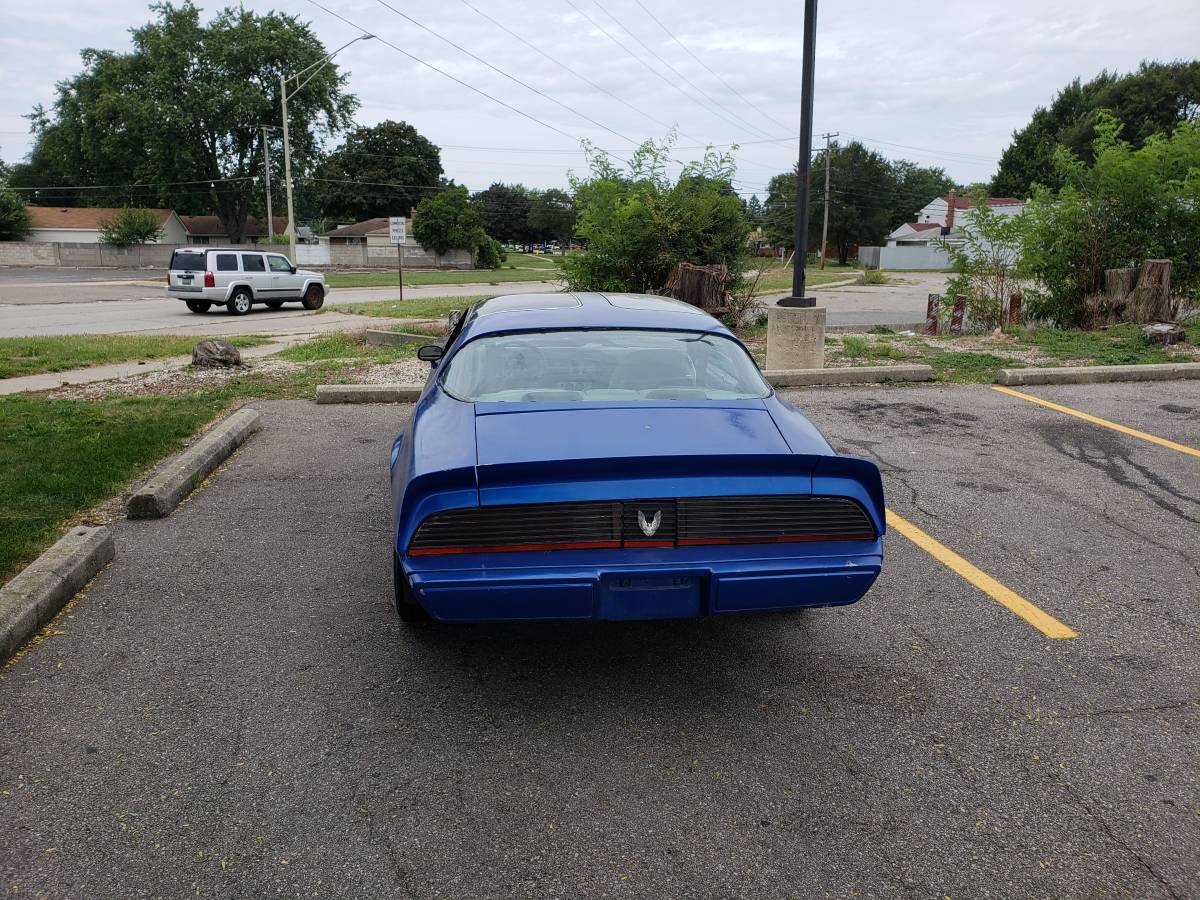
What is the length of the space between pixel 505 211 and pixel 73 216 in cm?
5672

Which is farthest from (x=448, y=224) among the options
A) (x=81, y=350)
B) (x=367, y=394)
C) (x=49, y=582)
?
(x=49, y=582)

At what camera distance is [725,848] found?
2.59 m

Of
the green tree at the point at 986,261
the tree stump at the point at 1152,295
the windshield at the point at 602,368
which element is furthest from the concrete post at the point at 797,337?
the tree stump at the point at 1152,295

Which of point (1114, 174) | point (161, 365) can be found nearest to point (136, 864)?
point (161, 365)

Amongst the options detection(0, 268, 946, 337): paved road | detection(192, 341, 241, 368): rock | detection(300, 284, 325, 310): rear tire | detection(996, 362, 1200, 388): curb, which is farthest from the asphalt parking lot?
detection(300, 284, 325, 310): rear tire

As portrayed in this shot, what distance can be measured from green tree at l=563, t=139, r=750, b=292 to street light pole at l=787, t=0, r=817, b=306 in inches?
148

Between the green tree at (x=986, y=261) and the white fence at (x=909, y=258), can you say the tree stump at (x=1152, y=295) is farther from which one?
the white fence at (x=909, y=258)

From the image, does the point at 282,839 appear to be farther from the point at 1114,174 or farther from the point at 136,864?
the point at 1114,174

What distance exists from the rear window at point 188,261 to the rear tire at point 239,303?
1.05 metres

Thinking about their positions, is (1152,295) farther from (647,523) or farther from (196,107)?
(196,107)

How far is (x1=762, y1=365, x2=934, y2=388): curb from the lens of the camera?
10.3m

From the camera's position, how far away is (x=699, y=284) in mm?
14336

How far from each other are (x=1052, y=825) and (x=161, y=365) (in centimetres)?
1231

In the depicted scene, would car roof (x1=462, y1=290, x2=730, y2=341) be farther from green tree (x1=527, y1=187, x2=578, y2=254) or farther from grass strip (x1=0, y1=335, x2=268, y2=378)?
green tree (x1=527, y1=187, x2=578, y2=254)
